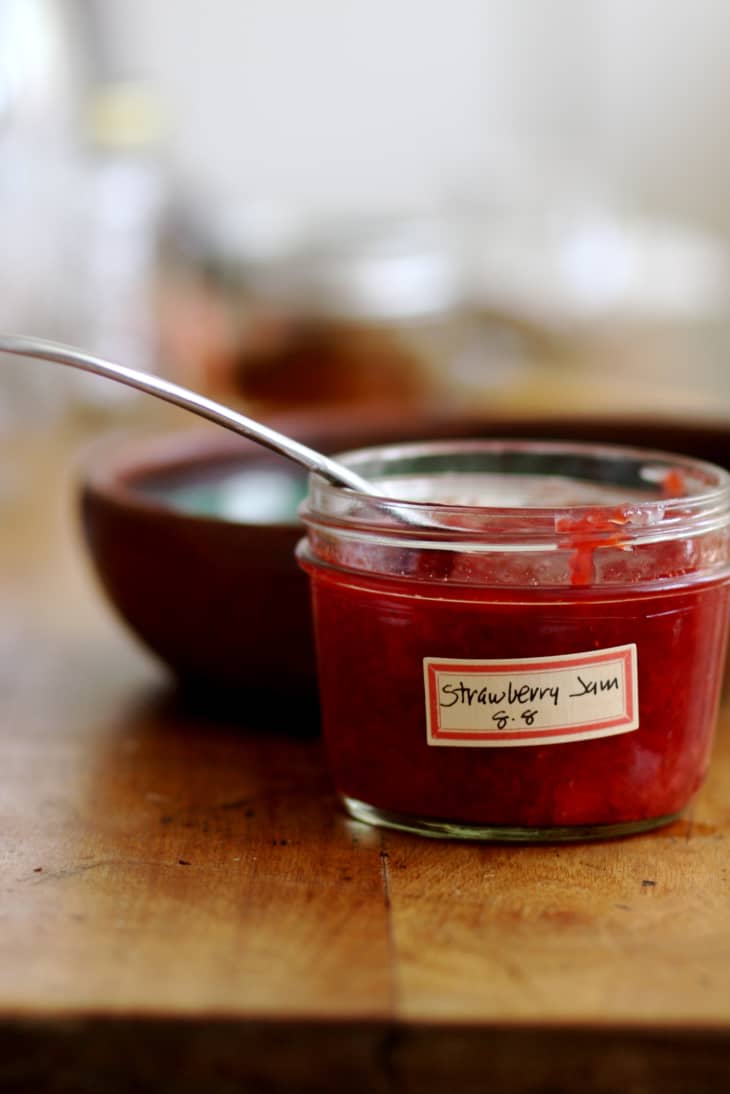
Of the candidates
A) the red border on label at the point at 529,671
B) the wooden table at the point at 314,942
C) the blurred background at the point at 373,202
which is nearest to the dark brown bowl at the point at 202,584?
the wooden table at the point at 314,942

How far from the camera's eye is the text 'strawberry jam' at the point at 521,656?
586mm

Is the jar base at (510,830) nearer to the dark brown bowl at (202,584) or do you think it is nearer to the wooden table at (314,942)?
the wooden table at (314,942)

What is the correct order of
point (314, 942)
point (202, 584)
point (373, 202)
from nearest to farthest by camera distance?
point (314, 942) < point (202, 584) < point (373, 202)

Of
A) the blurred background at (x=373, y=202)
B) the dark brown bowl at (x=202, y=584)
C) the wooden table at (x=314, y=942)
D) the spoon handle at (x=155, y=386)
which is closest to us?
the wooden table at (x=314, y=942)

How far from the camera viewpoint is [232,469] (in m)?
0.95

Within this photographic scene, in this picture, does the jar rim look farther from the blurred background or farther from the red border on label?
the blurred background

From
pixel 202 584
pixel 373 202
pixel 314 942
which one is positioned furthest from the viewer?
pixel 373 202

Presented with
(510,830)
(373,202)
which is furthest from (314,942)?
(373,202)

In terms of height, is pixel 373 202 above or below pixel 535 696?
above

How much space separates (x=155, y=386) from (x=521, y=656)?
200 millimetres

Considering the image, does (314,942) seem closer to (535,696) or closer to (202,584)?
(535,696)

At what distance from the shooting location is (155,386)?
587mm

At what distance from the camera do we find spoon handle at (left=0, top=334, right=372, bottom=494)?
1.89 ft

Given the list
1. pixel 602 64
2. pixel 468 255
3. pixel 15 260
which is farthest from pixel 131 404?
pixel 602 64
